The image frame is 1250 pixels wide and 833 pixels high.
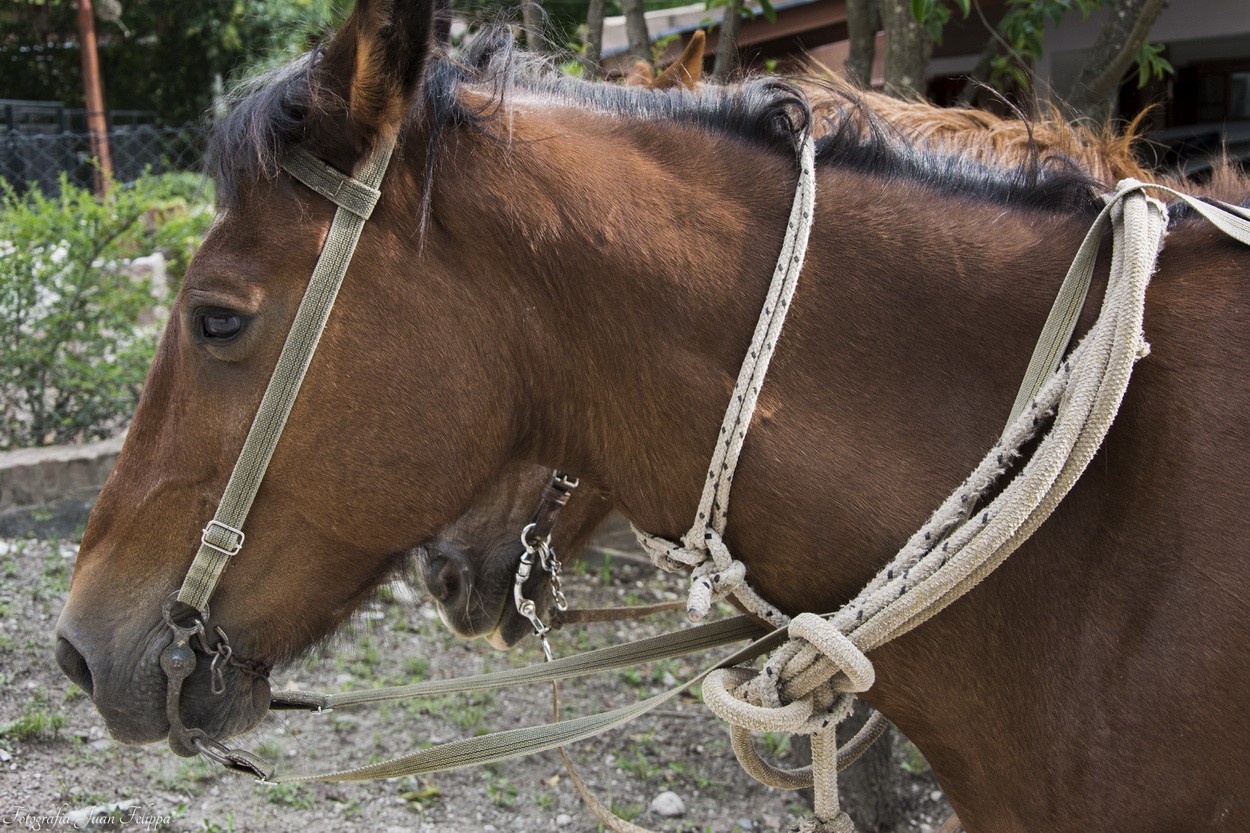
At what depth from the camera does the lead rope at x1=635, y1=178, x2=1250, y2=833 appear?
1400 mm

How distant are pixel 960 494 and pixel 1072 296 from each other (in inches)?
13.3

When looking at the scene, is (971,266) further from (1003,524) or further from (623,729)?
(623,729)

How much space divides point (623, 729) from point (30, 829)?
6.65 ft

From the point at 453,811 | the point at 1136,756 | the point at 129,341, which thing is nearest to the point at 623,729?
the point at 453,811

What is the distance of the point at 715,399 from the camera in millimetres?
1549

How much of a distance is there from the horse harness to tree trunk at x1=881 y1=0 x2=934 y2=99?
8.13ft

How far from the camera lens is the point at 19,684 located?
382 centimetres

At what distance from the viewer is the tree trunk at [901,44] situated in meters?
3.82

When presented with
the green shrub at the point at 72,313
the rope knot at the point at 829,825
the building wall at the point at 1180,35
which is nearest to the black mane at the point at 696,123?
the rope knot at the point at 829,825

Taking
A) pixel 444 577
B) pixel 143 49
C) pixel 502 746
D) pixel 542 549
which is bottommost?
pixel 143 49

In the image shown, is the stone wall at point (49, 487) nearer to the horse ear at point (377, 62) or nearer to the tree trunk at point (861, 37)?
the tree trunk at point (861, 37)

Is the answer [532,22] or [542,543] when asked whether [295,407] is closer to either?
[542,543]

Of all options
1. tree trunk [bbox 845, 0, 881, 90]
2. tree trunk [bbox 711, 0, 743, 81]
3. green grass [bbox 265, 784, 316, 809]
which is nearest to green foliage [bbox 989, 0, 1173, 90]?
tree trunk [bbox 845, 0, 881, 90]

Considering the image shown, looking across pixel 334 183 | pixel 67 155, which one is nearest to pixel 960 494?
pixel 334 183
